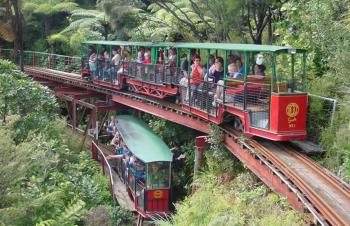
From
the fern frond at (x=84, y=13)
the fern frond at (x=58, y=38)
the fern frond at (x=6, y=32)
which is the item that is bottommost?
the fern frond at (x=58, y=38)

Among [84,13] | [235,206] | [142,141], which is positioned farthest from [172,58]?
[84,13]

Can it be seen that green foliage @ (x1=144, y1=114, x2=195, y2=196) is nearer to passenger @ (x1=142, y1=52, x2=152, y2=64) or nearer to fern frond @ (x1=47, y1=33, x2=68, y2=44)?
passenger @ (x1=142, y1=52, x2=152, y2=64)

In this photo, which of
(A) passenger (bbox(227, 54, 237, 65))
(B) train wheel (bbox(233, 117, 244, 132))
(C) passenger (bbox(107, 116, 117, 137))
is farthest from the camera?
(C) passenger (bbox(107, 116, 117, 137))

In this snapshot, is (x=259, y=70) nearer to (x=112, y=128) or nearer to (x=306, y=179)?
(x=306, y=179)

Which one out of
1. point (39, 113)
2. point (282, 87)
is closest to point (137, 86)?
A: point (39, 113)

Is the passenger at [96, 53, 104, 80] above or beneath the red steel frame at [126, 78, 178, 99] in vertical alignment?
above

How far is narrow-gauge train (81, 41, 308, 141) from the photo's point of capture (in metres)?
12.0

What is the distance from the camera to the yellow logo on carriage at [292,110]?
11945 mm

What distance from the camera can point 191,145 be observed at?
17719 millimetres

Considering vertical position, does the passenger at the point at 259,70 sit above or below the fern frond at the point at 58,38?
below

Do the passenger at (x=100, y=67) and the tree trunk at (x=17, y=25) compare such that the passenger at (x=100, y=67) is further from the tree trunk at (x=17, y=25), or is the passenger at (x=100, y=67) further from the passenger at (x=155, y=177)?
the passenger at (x=155, y=177)

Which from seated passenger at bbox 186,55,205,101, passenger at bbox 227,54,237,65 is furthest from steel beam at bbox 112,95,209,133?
passenger at bbox 227,54,237,65

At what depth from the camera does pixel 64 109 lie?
31906mm

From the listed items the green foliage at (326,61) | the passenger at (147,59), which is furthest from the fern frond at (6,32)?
A: the green foliage at (326,61)
